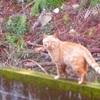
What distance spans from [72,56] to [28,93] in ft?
A: 3.84

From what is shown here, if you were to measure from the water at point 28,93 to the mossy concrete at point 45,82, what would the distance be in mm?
52

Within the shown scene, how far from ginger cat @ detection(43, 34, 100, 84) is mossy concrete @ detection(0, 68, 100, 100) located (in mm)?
120

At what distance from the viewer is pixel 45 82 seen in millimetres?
5324

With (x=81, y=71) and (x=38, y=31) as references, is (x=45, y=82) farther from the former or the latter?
(x=38, y=31)

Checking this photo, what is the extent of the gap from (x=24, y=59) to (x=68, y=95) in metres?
2.19

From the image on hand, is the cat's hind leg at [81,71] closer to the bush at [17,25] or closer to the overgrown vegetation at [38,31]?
the overgrown vegetation at [38,31]

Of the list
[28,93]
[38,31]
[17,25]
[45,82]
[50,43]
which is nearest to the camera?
[50,43]

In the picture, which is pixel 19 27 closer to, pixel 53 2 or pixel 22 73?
pixel 22 73

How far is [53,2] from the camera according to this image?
4418 millimetres

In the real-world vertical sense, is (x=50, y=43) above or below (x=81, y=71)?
above

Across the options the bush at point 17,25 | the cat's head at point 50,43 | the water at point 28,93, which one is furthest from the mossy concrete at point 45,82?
the bush at point 17,25

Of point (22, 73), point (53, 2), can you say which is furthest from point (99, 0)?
point (22, 73)

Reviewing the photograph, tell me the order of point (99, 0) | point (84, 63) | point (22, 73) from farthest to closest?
point (22, 73) → point (84, 63) → point (99, 0)

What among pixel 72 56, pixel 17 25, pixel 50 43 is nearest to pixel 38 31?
pixel 17 25
